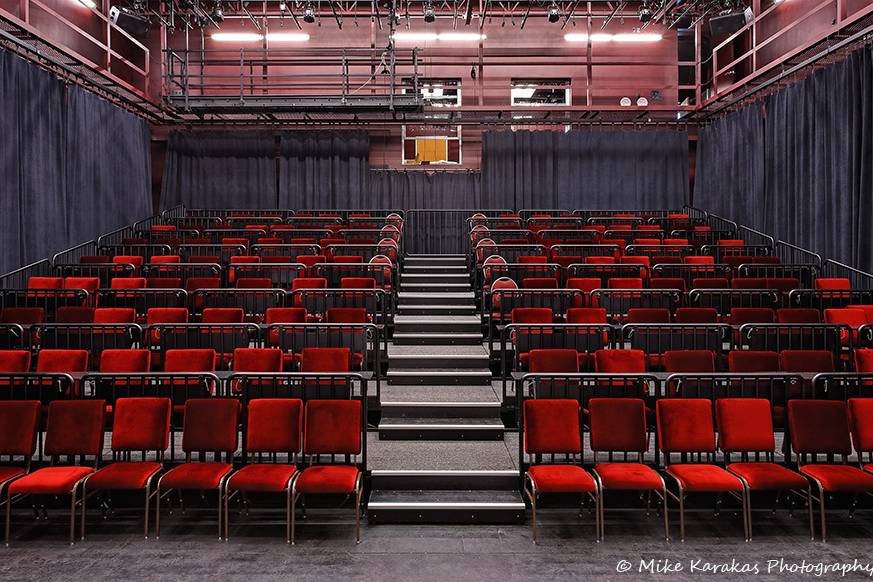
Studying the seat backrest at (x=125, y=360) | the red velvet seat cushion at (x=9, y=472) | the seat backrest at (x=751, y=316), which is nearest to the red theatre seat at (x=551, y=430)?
the seat backrest at (x=751, y=316)

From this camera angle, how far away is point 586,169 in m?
16.2

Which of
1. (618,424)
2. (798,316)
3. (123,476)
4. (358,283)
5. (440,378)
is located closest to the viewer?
(123,476)

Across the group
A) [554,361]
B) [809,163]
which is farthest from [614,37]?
[554,361]

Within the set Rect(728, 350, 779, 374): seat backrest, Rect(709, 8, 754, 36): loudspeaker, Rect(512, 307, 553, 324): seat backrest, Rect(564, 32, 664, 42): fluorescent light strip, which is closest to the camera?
Rect(728, 350, 779, 374): seat backrest

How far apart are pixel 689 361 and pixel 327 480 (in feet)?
11.4

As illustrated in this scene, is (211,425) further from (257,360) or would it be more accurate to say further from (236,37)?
(236,37)

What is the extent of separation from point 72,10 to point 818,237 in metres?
14.8

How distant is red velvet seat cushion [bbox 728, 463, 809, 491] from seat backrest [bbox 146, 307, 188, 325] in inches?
234

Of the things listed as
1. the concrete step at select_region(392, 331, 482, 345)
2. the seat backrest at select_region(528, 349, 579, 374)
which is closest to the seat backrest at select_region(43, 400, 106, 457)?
the seat backrest at select_region(528, 349, 579, 374)

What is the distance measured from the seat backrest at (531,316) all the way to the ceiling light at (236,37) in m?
12.1

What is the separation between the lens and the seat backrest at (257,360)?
6.01 metres

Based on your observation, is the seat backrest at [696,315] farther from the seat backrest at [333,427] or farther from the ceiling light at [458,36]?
the ceiling light at [458,36]

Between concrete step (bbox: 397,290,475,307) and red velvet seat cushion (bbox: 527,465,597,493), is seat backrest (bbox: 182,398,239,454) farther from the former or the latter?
concrete step (bbox: 397,290,475,307)

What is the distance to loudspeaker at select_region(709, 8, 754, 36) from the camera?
13.7 m
